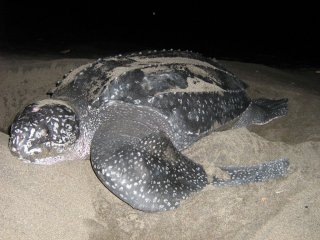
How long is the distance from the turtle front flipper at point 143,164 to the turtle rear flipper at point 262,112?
0.99 meters

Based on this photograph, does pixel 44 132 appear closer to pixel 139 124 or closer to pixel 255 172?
pixel 139 124

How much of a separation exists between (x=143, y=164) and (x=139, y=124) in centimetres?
43

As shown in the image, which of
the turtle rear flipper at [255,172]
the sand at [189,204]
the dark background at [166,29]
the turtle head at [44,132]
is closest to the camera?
the sand at [189,204]

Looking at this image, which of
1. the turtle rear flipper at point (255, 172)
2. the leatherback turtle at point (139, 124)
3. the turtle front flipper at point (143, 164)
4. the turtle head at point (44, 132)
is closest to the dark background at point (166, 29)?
the leatherback turtle at point (139, 124)

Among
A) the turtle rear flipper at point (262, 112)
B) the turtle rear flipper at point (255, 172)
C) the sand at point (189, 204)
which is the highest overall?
the turtle rear flipper at point (262, 112)

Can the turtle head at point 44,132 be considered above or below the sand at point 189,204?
above

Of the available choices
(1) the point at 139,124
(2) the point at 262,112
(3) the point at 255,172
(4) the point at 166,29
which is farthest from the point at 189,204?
(4) the point at 166,29

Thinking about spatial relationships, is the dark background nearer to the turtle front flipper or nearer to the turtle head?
the turtle head

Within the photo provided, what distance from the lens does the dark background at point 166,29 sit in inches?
252

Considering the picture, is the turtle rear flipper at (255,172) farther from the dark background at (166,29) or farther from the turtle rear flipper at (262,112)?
the dark background at (166,29)

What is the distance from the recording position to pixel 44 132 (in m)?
2.01

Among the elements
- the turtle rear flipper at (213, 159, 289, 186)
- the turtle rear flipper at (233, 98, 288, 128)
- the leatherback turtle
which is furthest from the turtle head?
the turtle rear flipper at (233, 98, 288, 128)

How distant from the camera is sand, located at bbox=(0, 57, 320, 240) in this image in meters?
1.71

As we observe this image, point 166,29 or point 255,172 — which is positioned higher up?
point 166,29
